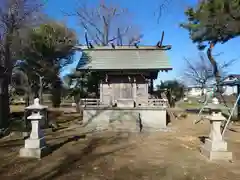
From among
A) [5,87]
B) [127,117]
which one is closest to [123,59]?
[127,117]

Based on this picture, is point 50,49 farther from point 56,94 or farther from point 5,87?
point 5,87

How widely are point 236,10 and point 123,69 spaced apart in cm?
819

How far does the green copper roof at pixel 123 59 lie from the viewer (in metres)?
17.6

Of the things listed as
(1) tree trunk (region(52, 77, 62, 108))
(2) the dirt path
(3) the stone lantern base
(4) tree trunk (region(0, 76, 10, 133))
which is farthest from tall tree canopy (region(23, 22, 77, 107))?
(3) the stone lantern base

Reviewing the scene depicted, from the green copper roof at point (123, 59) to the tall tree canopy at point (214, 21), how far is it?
3.05 m

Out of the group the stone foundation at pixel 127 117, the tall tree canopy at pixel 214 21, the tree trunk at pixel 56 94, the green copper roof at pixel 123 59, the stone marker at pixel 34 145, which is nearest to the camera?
the stone marker at pixel 34 145

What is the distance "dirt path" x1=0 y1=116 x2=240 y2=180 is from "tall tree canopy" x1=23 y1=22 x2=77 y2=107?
20766mm

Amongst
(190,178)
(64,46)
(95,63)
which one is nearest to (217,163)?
(190,178)

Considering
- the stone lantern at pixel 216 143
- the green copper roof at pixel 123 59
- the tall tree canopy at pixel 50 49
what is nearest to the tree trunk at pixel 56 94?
the tall tree canopy at pixel 50 49

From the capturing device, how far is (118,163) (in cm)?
705

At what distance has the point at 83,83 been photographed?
32.2 metres

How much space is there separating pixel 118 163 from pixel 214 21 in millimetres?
11960

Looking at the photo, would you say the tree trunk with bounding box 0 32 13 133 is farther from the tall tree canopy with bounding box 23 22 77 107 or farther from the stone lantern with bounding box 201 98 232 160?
the tall tree canopy with bounding box 23 22 77 107

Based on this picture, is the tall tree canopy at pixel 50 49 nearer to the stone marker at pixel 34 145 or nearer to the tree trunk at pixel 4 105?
the tree trunk at pixel 4 105
